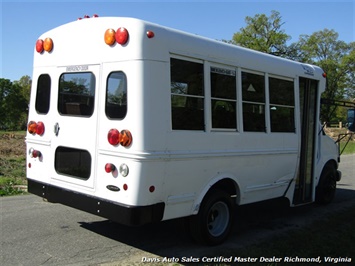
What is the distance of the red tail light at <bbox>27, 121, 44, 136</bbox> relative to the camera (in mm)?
5445

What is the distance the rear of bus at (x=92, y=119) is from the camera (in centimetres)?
433

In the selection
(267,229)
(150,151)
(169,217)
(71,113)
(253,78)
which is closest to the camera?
(150,151)

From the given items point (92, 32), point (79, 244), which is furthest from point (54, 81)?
point (79, 244)

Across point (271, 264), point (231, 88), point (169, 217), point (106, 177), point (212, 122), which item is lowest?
point (271, 264)

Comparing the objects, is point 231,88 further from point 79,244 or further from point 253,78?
point 79,244

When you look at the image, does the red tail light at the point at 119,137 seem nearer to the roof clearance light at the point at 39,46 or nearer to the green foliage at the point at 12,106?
the roof clearance light at the point at 39,46

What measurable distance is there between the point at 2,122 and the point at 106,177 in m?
74.6

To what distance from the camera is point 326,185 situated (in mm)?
8164

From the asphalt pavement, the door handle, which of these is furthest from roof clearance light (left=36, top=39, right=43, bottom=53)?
the asphalt pavement

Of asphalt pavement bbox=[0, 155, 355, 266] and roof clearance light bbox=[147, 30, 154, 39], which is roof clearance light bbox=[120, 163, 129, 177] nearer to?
asphalt pavement bbox=[0, 155, 355, 266]

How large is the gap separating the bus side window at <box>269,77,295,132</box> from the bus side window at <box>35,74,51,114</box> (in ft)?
11.3

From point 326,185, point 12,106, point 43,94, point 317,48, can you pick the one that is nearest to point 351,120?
point 326,185

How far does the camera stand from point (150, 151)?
14.1ft

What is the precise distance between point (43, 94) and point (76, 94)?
0.79 m
